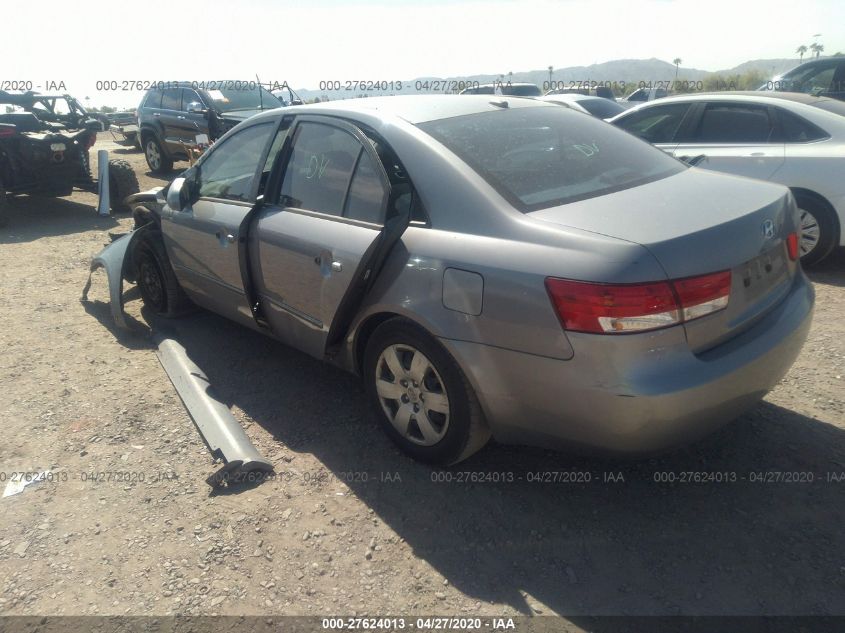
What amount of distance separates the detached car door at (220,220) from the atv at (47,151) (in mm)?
5223

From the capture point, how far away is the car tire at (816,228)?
5.70 meters

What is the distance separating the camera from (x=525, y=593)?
98.0 inches

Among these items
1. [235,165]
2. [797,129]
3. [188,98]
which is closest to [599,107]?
[797,129]

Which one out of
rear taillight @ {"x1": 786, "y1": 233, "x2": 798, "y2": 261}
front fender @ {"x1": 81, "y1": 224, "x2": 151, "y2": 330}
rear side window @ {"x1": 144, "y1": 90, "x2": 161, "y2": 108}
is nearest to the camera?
rear taillight @ {"x1": 786, "y1": 233, "x2": 798, "y2": 261}

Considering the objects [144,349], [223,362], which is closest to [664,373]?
[223,362]

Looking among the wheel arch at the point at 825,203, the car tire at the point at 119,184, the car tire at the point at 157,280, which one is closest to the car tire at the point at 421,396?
the car tire at the point at 157,280

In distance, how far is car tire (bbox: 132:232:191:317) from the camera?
202 inches

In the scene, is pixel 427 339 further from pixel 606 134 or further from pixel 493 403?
pixel 606 134

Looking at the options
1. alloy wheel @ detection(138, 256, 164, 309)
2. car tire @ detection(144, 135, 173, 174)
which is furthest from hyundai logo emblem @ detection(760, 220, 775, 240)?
car tire @ detection(144, 135, 173, 174)

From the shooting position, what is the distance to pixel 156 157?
13.6 m

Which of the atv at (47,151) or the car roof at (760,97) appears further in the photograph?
the atv at (47,151)

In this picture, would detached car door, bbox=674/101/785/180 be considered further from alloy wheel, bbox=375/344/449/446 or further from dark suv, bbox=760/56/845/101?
dark suv, bbox=760/56/845/101

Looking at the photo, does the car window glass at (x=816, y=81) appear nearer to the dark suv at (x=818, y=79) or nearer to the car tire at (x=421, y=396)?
the dark suv at (x=818, y=79)

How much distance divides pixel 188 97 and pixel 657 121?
9.14 metres
